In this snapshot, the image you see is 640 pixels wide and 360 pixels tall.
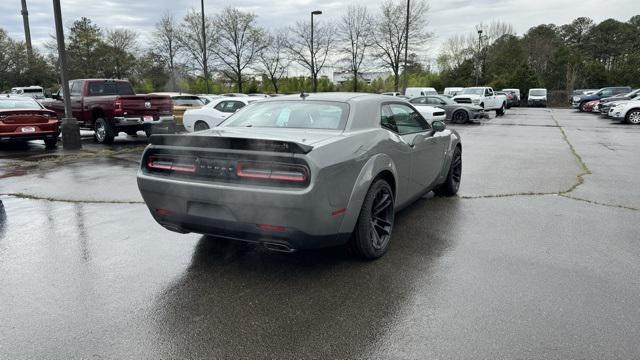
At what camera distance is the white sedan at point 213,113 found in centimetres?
1347

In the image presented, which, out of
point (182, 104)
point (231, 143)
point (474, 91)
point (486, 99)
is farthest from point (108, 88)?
point (474, 91)

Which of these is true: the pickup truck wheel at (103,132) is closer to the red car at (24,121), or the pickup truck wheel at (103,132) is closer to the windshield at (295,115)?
the red car at (24,121)

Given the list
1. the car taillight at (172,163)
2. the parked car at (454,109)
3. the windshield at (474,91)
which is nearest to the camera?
the car taillight at (172,163)

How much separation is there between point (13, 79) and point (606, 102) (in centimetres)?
4888

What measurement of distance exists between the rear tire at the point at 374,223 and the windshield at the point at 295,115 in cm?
69

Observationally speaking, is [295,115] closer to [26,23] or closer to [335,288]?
[335,288]

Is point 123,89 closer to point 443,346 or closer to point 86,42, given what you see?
point 443,346

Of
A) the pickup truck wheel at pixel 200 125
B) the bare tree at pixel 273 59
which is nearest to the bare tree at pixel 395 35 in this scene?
the bare tree at pixel 273 59

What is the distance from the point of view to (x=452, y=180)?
6.48 m

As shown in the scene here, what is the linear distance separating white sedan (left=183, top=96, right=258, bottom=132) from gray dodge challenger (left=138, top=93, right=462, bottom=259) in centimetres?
898

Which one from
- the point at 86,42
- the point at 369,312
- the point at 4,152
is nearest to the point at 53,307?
the point at 369,312

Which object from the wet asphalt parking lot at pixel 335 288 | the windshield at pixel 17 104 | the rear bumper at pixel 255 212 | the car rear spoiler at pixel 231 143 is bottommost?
the wet asphalt parking lot at pixel 335 288

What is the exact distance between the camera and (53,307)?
3.23 m

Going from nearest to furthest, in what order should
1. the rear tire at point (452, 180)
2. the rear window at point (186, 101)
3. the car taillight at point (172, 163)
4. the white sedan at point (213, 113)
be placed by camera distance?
the car taillight at point (172, 163) < the rear tire at point (452, 180) < the white sedan at point (213, 113) < the rear window at point (186, 101)
